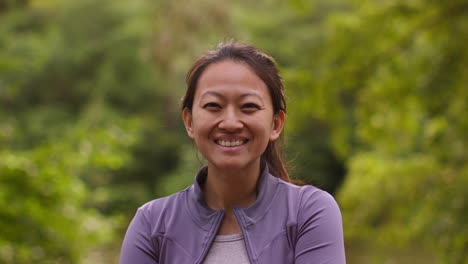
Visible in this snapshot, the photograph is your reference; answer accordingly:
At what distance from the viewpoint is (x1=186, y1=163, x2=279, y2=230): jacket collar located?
1496 millimetres

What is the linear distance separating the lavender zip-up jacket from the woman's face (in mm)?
102

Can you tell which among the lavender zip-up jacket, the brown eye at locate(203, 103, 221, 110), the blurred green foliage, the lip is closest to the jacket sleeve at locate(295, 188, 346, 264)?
the lavender zip-up jacket

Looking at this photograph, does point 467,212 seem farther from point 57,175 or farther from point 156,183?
point 156,183

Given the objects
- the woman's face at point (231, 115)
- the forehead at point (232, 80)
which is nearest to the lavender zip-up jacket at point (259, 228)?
the woman's face at point (231, 115)

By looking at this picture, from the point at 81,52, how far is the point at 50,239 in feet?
48.3

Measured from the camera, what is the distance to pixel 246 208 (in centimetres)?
151

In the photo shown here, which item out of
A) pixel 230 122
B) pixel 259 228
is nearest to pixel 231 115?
pixel 230 122

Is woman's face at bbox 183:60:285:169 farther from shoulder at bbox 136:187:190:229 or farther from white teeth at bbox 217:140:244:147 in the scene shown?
shoulder at bbox 136:187:190:229

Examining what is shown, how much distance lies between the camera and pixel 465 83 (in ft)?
16.1

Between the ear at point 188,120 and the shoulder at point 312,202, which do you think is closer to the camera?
the shoulder at point 312,202

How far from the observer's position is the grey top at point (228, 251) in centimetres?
145

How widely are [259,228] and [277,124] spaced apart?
307 mm

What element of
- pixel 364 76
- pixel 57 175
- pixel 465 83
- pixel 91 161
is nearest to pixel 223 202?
pixel 57 175

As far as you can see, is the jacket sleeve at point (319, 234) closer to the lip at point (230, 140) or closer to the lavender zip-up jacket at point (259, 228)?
the lavender zip-up jacket at point (259, 228)
